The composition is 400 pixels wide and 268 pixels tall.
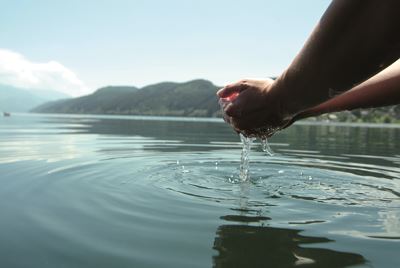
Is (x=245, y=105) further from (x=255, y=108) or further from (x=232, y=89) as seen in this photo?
(x=232, y=89)

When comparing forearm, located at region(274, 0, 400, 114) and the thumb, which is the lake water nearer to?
the thumb

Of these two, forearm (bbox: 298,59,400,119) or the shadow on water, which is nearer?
forearm (bbox: 298,59,400,119)

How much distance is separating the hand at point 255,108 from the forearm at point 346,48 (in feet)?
1.15

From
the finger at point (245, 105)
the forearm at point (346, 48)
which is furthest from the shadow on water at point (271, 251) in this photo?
the forearm at point (346, 48)

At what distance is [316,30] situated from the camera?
1589mm

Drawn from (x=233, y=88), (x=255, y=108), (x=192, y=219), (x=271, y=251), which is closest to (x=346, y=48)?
(x=255, y=108)

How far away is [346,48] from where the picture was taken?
4.93ft

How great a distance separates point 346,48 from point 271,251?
246 cm

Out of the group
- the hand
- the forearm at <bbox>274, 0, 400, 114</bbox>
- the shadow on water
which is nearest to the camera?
the forearm at <bbox>274, 0, 400, 114</bbox>

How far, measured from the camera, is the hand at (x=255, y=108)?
220 cm

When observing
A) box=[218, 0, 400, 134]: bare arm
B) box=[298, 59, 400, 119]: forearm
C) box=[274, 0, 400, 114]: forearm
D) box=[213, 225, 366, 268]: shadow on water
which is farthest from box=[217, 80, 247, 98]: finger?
box=[213, 225, 366, 268]: shadow on water

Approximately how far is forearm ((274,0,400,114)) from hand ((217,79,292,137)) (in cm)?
35

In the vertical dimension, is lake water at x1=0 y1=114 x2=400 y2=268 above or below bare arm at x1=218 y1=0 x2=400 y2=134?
below

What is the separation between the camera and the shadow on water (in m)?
3.27
